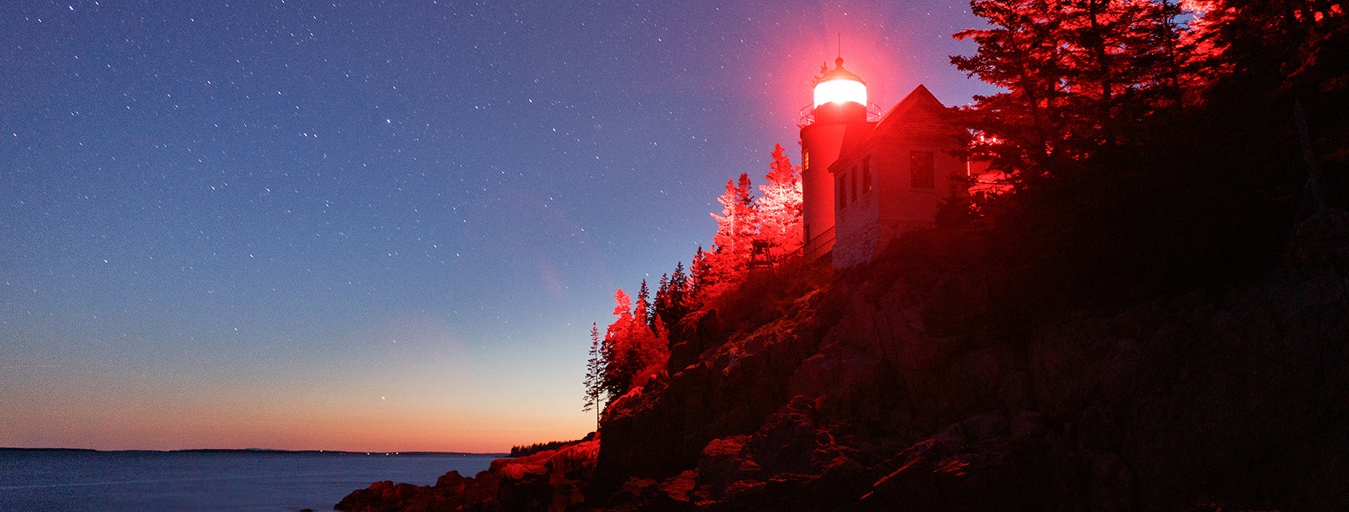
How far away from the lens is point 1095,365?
15.5 m

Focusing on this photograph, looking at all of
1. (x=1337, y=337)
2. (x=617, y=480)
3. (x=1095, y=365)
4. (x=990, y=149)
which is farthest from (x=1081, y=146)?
(x=617, y=480)

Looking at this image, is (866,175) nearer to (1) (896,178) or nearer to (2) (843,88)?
(1) (896,178)

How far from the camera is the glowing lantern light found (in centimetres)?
3906

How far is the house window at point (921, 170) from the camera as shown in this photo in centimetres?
2744

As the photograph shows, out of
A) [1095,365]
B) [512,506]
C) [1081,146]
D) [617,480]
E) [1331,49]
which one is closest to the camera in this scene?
[1095,365]

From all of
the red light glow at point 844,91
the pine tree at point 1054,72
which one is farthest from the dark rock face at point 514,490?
the red light glow at point 844,91

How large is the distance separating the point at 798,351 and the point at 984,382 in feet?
23.1

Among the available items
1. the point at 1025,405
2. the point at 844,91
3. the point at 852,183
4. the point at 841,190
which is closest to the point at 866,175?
the point at 852,183

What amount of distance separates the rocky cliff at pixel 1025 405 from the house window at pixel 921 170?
4.51 meters

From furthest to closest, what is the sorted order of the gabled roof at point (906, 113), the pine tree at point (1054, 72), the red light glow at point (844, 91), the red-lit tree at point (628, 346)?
the red-lit tree at point (628, 346) → the red light glow at point (844, 91) → the gabled roof at point (906, 113) → the pine tree at point (1054, 72)

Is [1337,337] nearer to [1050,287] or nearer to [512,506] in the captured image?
[1050,287]

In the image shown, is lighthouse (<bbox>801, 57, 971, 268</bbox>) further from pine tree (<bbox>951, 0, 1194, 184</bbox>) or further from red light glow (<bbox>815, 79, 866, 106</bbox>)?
red light glow (<bbox>815, 79, 866, 106</bbox>)

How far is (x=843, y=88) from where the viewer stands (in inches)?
1542

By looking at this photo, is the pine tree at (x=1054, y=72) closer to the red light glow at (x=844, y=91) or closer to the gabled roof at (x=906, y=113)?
the gabled roof at (x=906, y=113)
